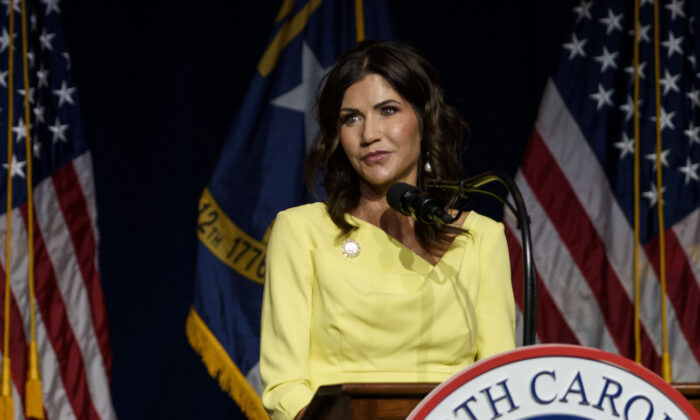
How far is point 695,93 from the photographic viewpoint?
3.67 meters

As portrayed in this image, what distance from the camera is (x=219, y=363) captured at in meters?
3.41

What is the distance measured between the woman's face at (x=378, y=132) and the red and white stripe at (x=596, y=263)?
175cm

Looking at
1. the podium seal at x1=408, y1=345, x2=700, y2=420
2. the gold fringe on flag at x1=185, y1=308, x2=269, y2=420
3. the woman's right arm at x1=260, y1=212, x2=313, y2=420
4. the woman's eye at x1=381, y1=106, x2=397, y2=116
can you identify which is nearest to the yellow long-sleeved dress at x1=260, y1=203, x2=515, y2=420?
the woman's right arm at x1=260, y1=212, x2=313, y2=420

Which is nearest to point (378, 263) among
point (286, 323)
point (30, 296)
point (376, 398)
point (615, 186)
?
point (286, 323)

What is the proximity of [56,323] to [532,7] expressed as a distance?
225 cm

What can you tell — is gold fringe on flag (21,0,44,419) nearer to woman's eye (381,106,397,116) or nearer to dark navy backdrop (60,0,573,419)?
dark navy backdrop (60,0,573,419)

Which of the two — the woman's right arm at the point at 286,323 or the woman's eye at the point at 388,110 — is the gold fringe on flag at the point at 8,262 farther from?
the woman's eye at the point at 388,110

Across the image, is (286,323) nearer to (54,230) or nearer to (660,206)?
(54,230)

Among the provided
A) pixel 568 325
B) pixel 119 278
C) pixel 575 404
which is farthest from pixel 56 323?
pixel 575 404

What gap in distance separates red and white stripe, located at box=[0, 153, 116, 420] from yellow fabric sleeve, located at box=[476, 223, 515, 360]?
1.87m

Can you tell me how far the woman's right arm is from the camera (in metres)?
1.71

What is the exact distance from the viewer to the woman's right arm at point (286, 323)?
1.71 metres

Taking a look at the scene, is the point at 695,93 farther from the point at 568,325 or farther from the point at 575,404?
the point at 575,404

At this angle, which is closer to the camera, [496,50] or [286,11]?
[286,11]
